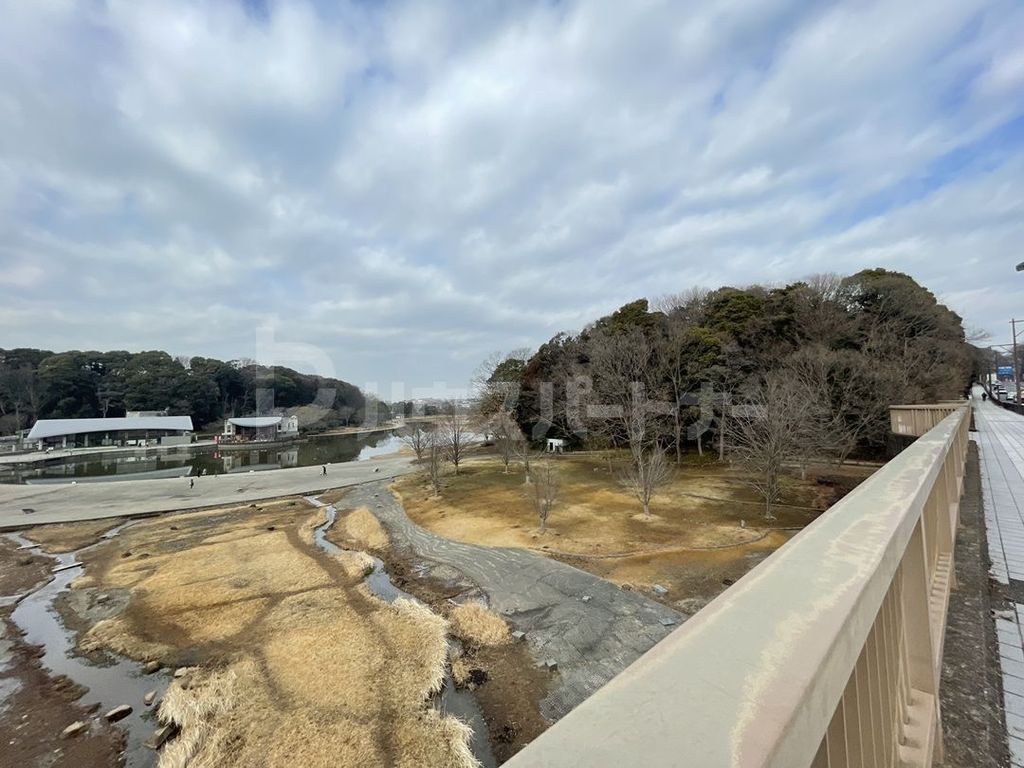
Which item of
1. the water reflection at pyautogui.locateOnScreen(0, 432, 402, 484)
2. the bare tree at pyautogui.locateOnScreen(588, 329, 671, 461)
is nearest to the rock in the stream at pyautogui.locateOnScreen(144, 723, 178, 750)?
the bare tree at pyautogui.locateOnScreen(588, 329, 671, 461)

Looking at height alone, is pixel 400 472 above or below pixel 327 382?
below

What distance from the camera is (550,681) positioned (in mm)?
6180

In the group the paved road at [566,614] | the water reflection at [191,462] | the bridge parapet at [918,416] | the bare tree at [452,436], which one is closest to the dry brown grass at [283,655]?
the paved road at [566,614]

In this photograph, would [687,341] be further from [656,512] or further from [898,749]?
[898,749]

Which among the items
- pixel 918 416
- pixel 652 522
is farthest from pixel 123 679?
pixel 918 416

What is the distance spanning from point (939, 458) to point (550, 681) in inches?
218

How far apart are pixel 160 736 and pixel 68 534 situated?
47.6ft

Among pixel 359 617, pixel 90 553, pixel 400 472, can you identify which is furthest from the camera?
pixel 400 472

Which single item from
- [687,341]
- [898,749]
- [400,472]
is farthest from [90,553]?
[687,341]

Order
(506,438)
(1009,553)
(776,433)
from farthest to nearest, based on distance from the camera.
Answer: (506,438) < (776,433) < (1009,553)

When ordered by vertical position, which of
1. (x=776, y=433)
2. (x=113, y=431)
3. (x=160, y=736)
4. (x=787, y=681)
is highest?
(x=787, y=681)

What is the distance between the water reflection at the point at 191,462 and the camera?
2934 centimetres

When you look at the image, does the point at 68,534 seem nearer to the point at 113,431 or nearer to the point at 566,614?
the point at 566,614

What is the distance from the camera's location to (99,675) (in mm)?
6938
